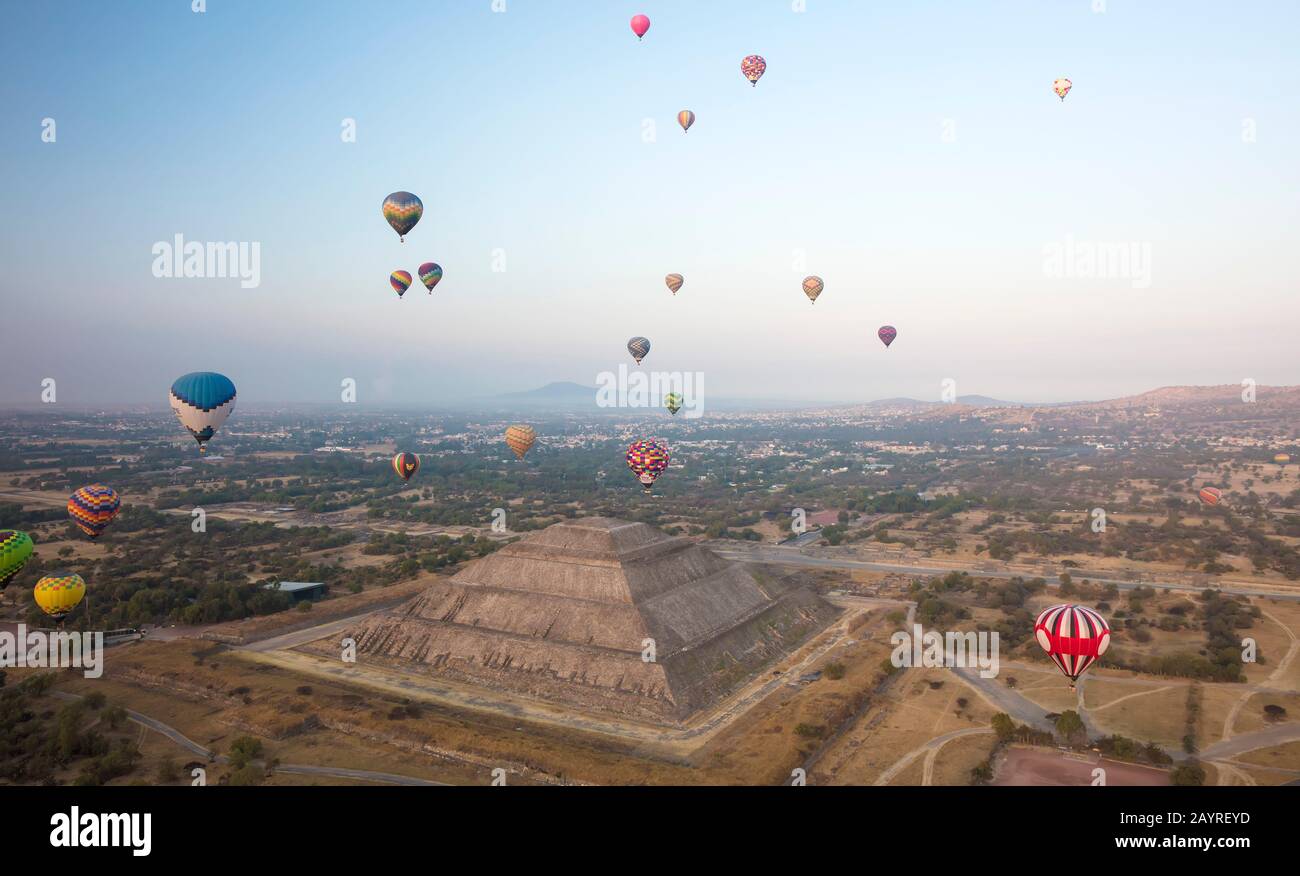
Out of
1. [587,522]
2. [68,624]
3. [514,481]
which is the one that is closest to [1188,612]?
[587,522]

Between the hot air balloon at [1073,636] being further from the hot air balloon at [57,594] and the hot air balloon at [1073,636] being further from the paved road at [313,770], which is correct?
the hot air balloon at [57,594]

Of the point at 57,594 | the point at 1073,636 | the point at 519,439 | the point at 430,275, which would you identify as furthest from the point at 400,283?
the point at 1073,636

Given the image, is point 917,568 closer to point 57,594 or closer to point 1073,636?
point 1073,636

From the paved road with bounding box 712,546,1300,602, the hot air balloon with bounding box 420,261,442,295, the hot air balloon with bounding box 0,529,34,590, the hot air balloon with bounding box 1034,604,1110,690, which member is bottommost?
the paved road with bounding box 712,546,1300,602

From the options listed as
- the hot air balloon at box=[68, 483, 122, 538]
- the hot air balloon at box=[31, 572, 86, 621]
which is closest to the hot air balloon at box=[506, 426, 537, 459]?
the hot air balloon at box=[68, 483, 122, 538]

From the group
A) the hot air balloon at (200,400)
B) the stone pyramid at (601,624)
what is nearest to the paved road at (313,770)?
the stone pyramid at (601,624)

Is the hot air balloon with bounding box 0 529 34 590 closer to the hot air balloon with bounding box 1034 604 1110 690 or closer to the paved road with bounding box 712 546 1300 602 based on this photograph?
the hot air balloon with bounding box 1034 604 1110 690
